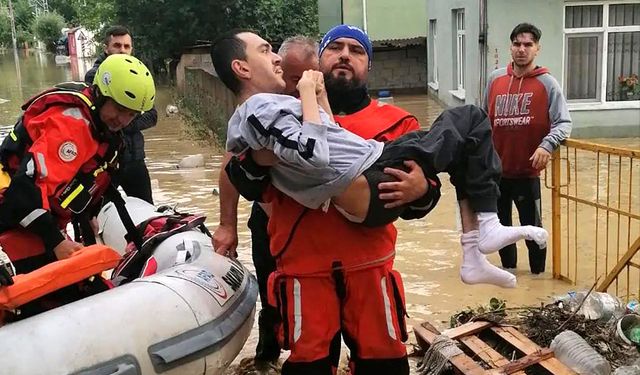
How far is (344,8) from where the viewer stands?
21.3 m

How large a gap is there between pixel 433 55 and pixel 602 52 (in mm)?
7123

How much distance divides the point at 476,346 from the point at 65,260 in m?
2.14

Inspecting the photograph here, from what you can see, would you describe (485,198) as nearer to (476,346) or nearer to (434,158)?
(434,158)

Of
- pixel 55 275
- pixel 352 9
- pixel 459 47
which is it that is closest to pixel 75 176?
pixel 55 275

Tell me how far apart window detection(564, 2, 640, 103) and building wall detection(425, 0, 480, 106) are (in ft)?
4.97

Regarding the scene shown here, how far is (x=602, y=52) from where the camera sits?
1194 centimetres

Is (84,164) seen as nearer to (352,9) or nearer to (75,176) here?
(75,176)

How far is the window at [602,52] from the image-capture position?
11.8 metres

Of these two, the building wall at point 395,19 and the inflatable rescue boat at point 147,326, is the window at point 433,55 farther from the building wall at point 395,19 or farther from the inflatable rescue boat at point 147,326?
the inflatable rescue boat at point 147,326

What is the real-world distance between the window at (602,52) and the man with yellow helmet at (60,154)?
9.99 m

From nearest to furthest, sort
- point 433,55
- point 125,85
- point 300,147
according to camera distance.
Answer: point 300,147 < point 125,85 < point 433,55

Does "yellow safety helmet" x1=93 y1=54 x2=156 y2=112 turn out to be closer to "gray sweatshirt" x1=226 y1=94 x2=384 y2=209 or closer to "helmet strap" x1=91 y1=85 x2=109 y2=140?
"helmet strap" x1=91 y1=85 x2=109 y2=140

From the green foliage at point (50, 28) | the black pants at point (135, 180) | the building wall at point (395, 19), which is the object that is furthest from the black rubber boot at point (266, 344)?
the green foliage at point (50, 28)

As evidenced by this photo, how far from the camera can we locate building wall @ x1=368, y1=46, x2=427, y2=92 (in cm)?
2064
